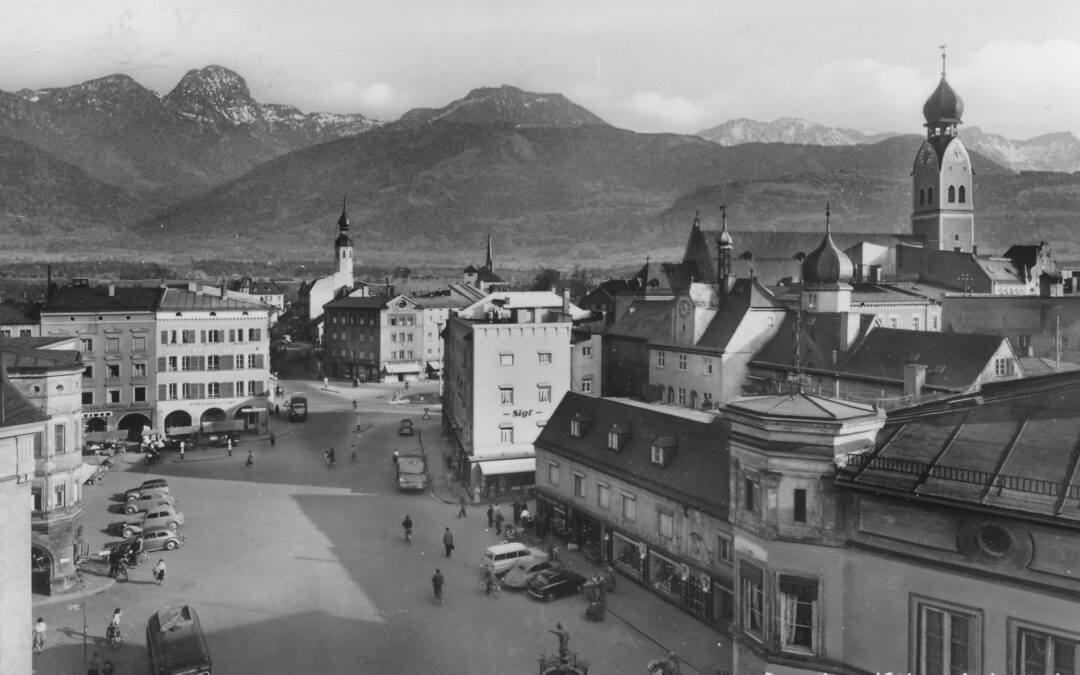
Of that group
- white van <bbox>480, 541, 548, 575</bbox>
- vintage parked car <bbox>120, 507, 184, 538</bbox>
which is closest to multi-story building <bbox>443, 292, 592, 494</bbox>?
white van <bbox>480, 541, 548, 575</bbox>

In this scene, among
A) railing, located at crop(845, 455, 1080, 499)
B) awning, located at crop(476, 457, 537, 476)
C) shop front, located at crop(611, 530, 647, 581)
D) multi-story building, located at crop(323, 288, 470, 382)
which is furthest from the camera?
multi-story building, located at crop(323, 288, 470, 382)

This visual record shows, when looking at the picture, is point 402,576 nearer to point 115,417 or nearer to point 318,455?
point 318,455

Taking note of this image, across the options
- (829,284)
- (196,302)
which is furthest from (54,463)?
(829,284)

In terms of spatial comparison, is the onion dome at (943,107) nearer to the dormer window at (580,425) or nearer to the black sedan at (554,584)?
the dormer window at (580,425)

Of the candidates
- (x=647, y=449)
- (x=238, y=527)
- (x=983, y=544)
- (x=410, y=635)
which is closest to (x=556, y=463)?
(x=647, y=449)

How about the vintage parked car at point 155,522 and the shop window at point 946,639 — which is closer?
the shop window at point 946,639

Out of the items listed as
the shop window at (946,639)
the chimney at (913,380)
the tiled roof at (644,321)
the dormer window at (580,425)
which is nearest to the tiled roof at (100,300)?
the tiled roof at (644,321)

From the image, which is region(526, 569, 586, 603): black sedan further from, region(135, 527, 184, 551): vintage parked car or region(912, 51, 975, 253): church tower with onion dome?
region(912, 51, 975, 253): church tower with onion dome
